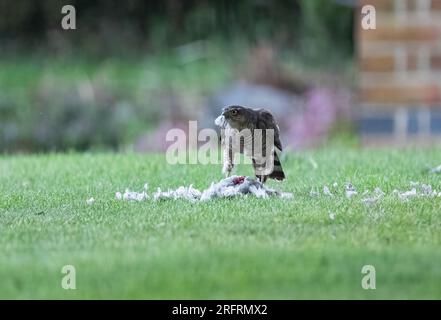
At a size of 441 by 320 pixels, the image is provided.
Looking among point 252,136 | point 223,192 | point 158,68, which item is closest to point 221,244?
point 223,192

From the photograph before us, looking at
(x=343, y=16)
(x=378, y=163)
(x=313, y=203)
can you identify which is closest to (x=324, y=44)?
(x=343, y=16)

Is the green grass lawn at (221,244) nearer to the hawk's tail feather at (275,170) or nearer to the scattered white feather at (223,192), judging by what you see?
the scattered white feather at (223,192)

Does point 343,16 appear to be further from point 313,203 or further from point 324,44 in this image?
point 313,203

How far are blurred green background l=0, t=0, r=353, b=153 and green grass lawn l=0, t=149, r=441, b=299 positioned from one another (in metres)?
5.86

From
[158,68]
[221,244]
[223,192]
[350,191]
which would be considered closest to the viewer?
[221,244]

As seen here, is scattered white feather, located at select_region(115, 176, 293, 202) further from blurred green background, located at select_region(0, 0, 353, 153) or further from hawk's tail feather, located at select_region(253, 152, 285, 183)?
blurred green background, located at select_region(0, 0, 353, 153)

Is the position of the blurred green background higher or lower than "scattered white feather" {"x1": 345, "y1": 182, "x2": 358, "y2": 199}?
higher

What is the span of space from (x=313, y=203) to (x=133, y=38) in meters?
9.65

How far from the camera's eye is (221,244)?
16.7 feet

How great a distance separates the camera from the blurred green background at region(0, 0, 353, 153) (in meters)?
13.0

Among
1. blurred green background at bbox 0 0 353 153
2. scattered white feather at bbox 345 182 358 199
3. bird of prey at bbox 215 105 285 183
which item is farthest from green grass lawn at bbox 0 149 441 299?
blurred green background at bbox 0 0 353 153

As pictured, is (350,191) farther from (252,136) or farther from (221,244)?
(221,244)

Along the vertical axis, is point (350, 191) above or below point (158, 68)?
below

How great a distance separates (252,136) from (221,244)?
51.2 inches
